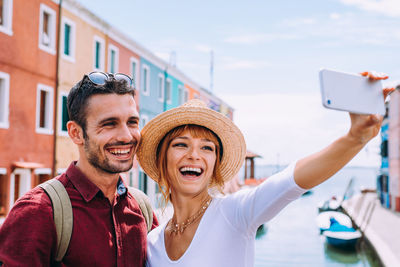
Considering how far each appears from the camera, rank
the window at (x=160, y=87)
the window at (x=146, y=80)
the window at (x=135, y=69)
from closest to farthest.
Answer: the window at (x=135, y=69) → the window at (x=146, y=80) → the window at (x=160, y=87)

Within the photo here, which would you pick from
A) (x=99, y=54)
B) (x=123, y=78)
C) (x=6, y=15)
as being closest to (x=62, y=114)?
(x=6, y=15)

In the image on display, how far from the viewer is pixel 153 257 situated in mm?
2496

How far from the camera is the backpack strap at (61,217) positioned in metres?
2.09

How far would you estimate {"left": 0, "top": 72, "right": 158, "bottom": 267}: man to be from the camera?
2148 millimetres

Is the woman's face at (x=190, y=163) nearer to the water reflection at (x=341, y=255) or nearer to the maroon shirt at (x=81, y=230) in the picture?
the maroon shirt at (x=81, y=230)

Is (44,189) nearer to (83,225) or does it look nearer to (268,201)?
(83,225)

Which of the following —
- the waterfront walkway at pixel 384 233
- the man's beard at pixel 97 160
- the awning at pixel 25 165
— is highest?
the man's beard at pixel 97 160

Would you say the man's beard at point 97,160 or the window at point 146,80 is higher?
the window at point 146,80

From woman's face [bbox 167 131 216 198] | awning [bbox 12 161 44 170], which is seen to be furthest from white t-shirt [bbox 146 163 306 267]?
awning [bbox 12 161 44 170]

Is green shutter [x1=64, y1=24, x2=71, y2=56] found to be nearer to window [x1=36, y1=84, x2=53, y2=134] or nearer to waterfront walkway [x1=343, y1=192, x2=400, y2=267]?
window [x1=36, y1=84, x2=53, y2=134]

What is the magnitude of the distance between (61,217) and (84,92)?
0.67 meters

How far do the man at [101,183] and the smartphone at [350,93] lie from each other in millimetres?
1261

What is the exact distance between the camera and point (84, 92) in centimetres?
240

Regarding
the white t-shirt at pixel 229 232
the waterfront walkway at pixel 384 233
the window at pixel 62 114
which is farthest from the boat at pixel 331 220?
the white t-shirt at pixel 229 232
